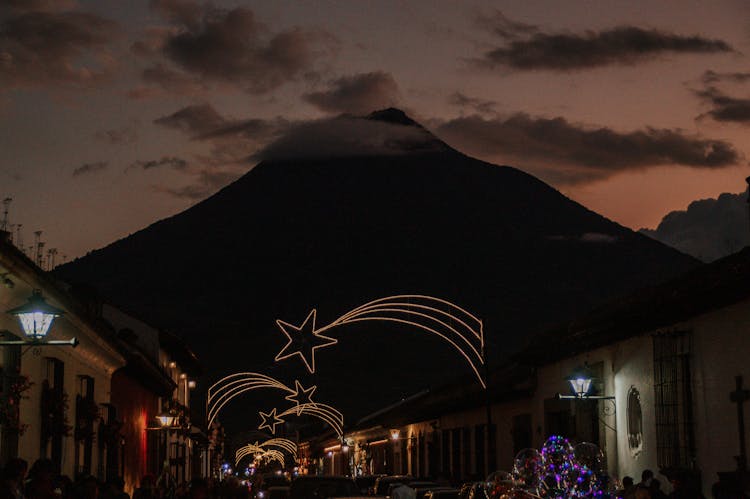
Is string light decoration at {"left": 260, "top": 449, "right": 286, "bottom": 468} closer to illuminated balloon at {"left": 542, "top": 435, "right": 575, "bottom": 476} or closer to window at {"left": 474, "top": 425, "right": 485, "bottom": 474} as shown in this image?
window at {"left": 474, "top": 425, "right": 485, "bottom": 474}

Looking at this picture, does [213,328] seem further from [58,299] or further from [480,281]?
[58,299]

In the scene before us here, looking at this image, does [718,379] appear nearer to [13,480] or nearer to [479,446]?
[13,480]

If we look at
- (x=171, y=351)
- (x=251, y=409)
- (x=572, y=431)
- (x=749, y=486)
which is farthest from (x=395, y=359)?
(x=749, y=486)

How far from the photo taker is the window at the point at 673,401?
21.4 m

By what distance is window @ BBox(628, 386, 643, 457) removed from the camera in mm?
24594

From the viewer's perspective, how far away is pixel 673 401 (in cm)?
2212

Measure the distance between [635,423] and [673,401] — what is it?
10.1ft

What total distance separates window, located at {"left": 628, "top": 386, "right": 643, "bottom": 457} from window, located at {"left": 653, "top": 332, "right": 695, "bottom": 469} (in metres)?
1.48

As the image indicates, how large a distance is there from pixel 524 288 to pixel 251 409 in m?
47.2

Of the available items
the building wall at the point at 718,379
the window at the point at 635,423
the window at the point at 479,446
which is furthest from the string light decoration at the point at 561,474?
the window at the point at 479,446

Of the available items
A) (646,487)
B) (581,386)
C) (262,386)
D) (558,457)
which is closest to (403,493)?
(581,386)

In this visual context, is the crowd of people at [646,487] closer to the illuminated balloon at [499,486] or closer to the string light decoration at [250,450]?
the illuminated balloon at [499,486]

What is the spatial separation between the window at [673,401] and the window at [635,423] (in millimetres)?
1484

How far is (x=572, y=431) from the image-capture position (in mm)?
29766
